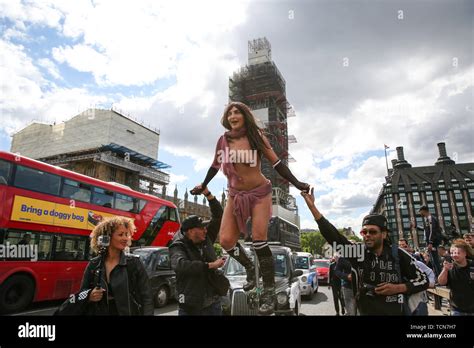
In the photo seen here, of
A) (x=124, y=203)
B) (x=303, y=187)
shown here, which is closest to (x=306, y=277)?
(x=124, y=203)

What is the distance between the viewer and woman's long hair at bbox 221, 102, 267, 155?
8.63 feet

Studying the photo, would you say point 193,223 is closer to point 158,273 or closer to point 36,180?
point 158,273

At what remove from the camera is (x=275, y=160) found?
253 cm

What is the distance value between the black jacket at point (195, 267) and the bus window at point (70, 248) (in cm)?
798

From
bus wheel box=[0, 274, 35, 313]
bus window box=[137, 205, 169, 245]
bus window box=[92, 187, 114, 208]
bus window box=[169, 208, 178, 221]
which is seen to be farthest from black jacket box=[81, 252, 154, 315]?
bus window box=[169, 208, 178, 221]

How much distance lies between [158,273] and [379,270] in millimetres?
8590

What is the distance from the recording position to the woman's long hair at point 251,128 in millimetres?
2631

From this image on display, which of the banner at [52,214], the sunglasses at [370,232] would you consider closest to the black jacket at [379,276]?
the sunglasses at [370,232]

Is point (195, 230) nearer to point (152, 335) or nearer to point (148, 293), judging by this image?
point (148, 293)

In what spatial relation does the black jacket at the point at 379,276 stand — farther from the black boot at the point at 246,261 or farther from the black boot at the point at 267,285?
the black boot at the point at 246,261

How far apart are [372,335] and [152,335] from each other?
1.93m

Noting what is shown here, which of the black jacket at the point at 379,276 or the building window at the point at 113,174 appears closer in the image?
the black jacket at the point at 379,276

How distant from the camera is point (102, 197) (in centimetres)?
1020

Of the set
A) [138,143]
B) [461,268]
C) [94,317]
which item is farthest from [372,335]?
[138,143]
